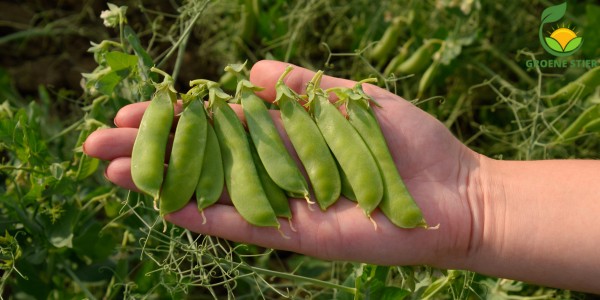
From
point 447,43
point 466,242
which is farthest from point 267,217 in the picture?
point 447,43

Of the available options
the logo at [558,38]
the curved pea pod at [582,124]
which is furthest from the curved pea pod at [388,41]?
the curved pea pod at [582,124]

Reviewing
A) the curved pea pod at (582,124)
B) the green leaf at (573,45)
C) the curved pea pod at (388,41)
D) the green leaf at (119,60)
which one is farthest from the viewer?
the curved pea pod at (388,41)

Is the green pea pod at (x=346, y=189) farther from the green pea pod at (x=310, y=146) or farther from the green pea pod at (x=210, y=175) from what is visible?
the green pea pod at (x=210, y=175)

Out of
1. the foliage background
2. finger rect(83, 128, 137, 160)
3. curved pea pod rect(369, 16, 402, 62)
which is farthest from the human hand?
curved pea pod rect(369, 16, 402, 62)

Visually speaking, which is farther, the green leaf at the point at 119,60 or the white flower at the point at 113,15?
the white flower at the point at 113,15

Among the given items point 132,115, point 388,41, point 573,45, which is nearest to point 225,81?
point 388,41

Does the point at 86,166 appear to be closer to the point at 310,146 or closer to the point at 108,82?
the point at 108,82

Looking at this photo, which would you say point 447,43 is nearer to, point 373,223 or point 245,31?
point 245,31
